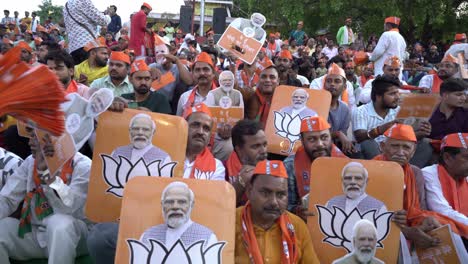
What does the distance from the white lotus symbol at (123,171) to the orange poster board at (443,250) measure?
182cm

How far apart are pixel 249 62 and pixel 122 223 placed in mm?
4229

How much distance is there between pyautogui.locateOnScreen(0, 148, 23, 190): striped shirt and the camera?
4871 millimetres

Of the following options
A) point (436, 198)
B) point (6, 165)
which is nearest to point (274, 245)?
point (436, 198)

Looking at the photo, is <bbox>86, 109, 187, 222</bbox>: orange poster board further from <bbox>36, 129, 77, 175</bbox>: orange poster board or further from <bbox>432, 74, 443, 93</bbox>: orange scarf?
<bbox>432, 74, 443, 93</bbox>: orange scarf

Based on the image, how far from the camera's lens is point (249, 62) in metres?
7.66

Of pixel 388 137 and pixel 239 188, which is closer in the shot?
pixel 239 188

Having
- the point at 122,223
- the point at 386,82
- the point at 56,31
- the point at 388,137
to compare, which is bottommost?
the point at 122,223

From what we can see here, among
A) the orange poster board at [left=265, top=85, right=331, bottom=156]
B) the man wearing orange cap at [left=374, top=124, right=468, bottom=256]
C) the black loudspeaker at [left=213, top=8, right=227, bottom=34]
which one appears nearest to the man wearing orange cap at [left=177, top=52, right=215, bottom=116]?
the orange poster board at [left=265, top=85, right=331, bottom=156]

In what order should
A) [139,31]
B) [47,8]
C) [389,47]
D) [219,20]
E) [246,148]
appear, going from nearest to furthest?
[246,148], [389,47], [139,31], [219,20], [47,8]

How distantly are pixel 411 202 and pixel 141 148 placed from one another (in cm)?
192

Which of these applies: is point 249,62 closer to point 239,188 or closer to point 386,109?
point 386,109

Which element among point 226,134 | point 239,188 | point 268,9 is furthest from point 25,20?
point 239,188

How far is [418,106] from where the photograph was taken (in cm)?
609

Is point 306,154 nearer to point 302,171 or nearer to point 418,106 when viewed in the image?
point 302,171
